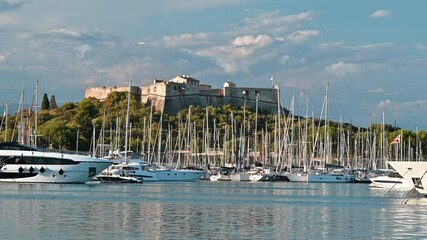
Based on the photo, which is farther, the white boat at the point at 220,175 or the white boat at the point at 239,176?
the white boat at the point at 220,175

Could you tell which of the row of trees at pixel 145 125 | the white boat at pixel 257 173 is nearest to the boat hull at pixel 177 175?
the white boat at pixel 257 173

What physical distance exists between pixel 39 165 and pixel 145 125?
7064 centimetres

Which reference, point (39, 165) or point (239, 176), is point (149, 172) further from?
point (39, 165)

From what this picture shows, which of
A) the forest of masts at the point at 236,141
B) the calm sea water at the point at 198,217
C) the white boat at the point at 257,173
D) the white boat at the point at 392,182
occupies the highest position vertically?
the forest of masts at the point at 236,141

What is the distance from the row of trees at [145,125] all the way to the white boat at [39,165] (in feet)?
121

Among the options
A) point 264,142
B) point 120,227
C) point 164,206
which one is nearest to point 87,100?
point 264,142

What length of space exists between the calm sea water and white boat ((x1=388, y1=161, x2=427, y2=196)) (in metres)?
1.73

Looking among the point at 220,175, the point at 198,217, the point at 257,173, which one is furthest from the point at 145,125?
the point at 198,217

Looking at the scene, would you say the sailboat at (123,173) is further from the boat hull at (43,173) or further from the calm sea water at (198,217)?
the calm sea water at (198,217)

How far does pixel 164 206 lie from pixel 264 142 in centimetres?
7688

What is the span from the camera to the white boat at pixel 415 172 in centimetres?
5772

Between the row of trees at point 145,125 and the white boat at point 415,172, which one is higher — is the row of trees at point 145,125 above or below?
above

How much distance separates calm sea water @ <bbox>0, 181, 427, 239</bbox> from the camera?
35.1m

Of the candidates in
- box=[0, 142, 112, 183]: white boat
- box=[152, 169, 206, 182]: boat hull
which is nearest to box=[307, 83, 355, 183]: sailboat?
box=[152, 169, 206, 182]: boat hull
